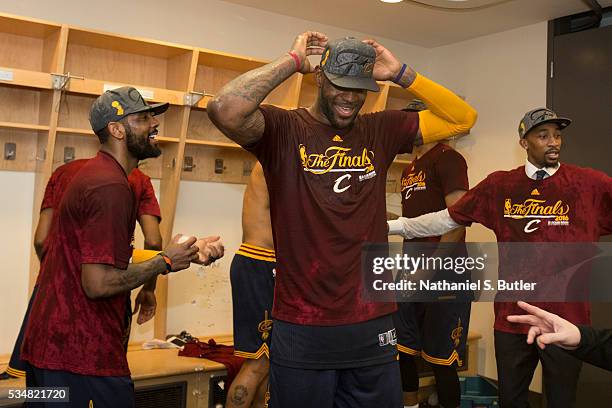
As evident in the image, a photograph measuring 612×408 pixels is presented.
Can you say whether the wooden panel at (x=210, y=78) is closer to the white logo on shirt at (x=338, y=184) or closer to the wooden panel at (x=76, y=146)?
the wooden panel at (x=76, y=146)

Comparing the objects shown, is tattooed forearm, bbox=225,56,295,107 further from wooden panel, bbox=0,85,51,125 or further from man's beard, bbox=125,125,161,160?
wooden panel, bbox=0,85,51,125

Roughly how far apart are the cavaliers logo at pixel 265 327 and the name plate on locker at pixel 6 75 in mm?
1860

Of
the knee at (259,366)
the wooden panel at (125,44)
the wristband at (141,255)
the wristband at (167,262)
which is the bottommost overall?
the knee at (259,366)

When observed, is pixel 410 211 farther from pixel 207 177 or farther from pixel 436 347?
pixel 207 177

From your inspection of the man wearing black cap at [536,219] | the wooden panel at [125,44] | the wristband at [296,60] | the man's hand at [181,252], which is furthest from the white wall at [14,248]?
the wristband at [296,60]

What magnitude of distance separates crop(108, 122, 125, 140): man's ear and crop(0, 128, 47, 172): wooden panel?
172 centimetres

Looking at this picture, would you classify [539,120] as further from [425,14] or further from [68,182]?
[68,182]

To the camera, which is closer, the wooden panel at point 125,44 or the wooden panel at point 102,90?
the wooden panel at point 102,90

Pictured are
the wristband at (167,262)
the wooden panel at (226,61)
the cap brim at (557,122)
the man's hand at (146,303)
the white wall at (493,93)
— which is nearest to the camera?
the wristband at (167,262)

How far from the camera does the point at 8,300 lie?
4.00 metres

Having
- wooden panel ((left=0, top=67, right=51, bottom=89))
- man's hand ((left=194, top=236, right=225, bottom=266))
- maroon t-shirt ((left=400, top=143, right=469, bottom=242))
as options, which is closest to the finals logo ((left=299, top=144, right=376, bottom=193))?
man's hand ((left=194, top=236, right=225, bottom=266))

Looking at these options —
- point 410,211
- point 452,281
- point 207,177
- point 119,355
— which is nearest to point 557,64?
point 410,211

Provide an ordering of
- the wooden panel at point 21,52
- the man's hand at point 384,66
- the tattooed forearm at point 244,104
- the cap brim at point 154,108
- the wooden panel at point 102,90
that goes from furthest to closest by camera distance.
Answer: the wooden panel at point 21,52, the wooden panel at point 102,90, the cap brim at point 154,108, the man's hand at point 384,66, the tattooed forearm at point 244,104

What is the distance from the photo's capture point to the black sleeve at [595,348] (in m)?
1.87
